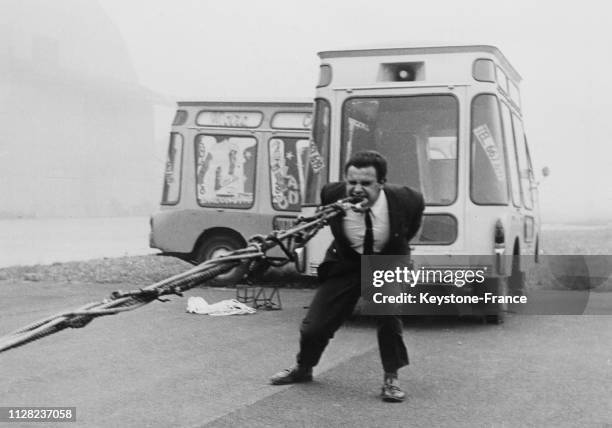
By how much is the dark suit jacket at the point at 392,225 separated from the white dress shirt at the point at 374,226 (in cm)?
3

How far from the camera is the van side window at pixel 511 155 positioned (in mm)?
10078

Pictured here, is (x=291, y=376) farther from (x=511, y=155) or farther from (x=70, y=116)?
(x=70, y=116)

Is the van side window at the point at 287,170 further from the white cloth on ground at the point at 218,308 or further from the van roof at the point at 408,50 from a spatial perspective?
the van roof at the point at 408,50

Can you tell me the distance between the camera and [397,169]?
10117 millimetres

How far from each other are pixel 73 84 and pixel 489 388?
33.7 m

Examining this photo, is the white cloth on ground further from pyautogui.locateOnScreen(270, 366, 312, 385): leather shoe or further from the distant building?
the distant building

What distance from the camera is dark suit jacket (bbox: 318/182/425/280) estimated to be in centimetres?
598

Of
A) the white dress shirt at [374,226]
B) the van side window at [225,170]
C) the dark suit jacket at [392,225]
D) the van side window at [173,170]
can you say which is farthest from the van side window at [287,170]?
the white dress shirt at [374,226]

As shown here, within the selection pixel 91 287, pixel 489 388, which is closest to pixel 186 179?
pixel 91 287

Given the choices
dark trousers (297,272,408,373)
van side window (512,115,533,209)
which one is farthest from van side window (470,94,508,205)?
dark trousers (297,272,408,373)

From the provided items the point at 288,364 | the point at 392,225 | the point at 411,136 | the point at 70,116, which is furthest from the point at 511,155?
the point at 70,116

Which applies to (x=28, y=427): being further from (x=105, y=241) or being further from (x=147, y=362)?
(x=105, y=241)

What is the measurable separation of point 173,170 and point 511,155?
605cm

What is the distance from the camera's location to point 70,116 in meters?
37.4
